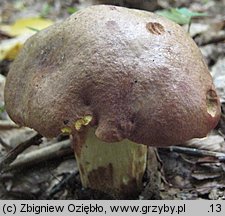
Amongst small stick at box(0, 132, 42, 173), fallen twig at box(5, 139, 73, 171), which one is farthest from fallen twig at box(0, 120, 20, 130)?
small stick at box(0, 132, 42, 173)

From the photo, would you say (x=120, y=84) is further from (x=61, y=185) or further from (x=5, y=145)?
(x=5, y=145)

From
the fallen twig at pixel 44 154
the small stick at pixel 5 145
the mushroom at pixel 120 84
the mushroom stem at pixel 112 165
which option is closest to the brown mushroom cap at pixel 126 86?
the mushroom at pixel 120 84

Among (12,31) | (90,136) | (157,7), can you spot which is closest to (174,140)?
(90,136)

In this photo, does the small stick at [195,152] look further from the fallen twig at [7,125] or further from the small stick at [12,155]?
the fallen twig at [7,125]

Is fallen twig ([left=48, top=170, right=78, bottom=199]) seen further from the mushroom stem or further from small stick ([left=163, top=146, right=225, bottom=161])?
small stick ([left=163, top=146, right=225, bottom=161])

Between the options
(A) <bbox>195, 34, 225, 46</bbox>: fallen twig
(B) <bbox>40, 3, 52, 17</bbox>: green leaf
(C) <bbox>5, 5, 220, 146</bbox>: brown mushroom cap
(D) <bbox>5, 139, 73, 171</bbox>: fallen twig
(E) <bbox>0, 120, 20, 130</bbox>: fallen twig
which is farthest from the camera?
(B) <bbox>40, 3, 52, 17</bbox>: green leaf

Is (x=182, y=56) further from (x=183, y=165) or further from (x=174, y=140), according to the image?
(x=183, y=165)
